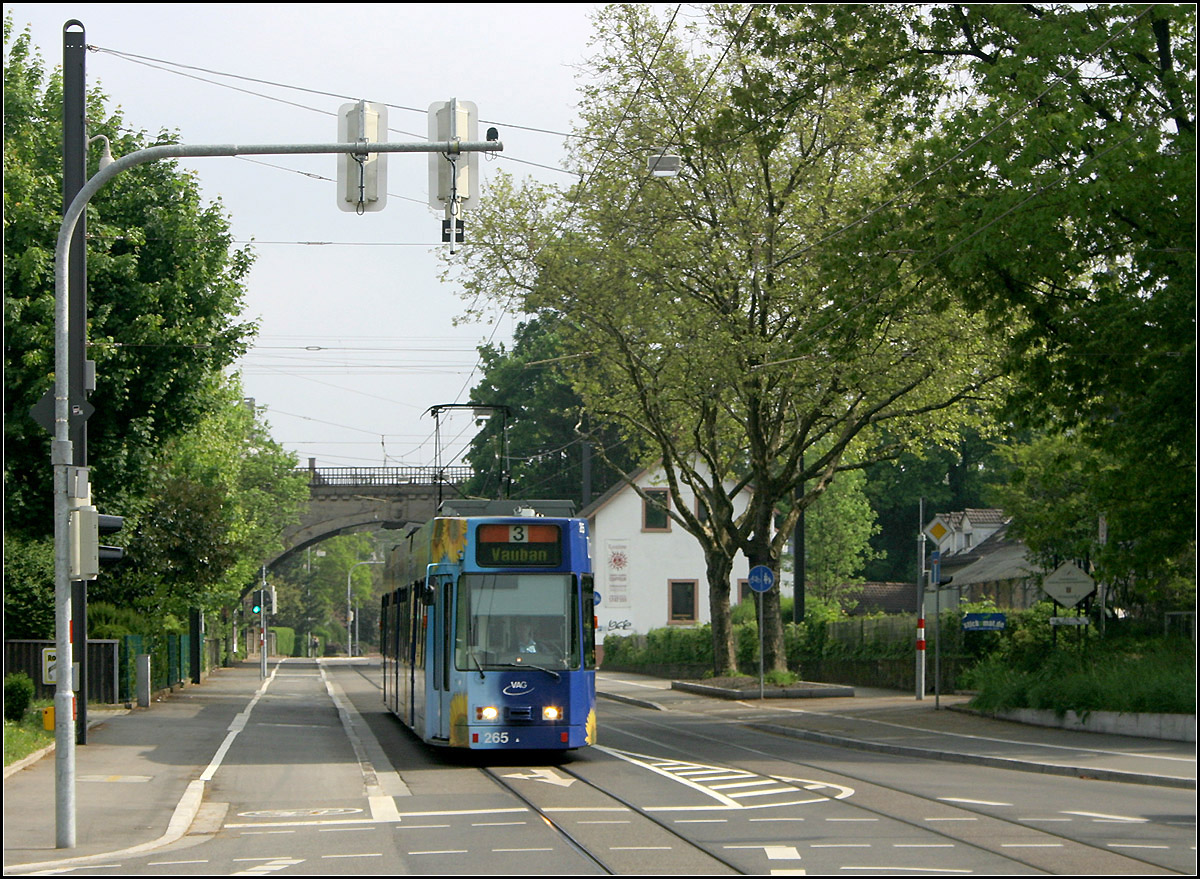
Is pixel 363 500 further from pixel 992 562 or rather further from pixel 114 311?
pixel 114 311

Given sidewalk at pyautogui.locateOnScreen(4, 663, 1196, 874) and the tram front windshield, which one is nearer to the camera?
sidewalk at pyautogui.locateOnScreen(4, 663, 1196, 874)

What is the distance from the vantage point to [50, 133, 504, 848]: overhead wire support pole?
483 inches

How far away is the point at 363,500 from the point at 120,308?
154ft

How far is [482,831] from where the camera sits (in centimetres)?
1261

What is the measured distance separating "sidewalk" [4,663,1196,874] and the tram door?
3020mm

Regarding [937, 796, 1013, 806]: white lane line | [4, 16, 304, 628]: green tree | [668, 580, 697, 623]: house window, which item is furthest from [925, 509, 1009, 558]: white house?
[937, 796, 1013, 806]: white lane line

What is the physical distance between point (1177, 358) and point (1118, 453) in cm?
203

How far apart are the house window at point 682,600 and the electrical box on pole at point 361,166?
57769 millimetres

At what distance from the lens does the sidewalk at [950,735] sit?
18000 millimetres

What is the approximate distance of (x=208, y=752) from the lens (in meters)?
21.3

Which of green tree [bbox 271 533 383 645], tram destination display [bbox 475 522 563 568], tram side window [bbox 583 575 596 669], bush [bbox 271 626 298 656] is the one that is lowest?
bush [bbox 271 626 298 656]

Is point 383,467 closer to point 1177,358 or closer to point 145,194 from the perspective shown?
point 145,194

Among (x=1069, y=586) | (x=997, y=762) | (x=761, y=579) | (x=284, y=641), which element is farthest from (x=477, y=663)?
(x=284, y=641)

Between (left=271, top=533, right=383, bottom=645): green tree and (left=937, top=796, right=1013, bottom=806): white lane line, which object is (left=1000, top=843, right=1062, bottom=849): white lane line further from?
(left=271, top=533, right=383, bottom=645): green tree
